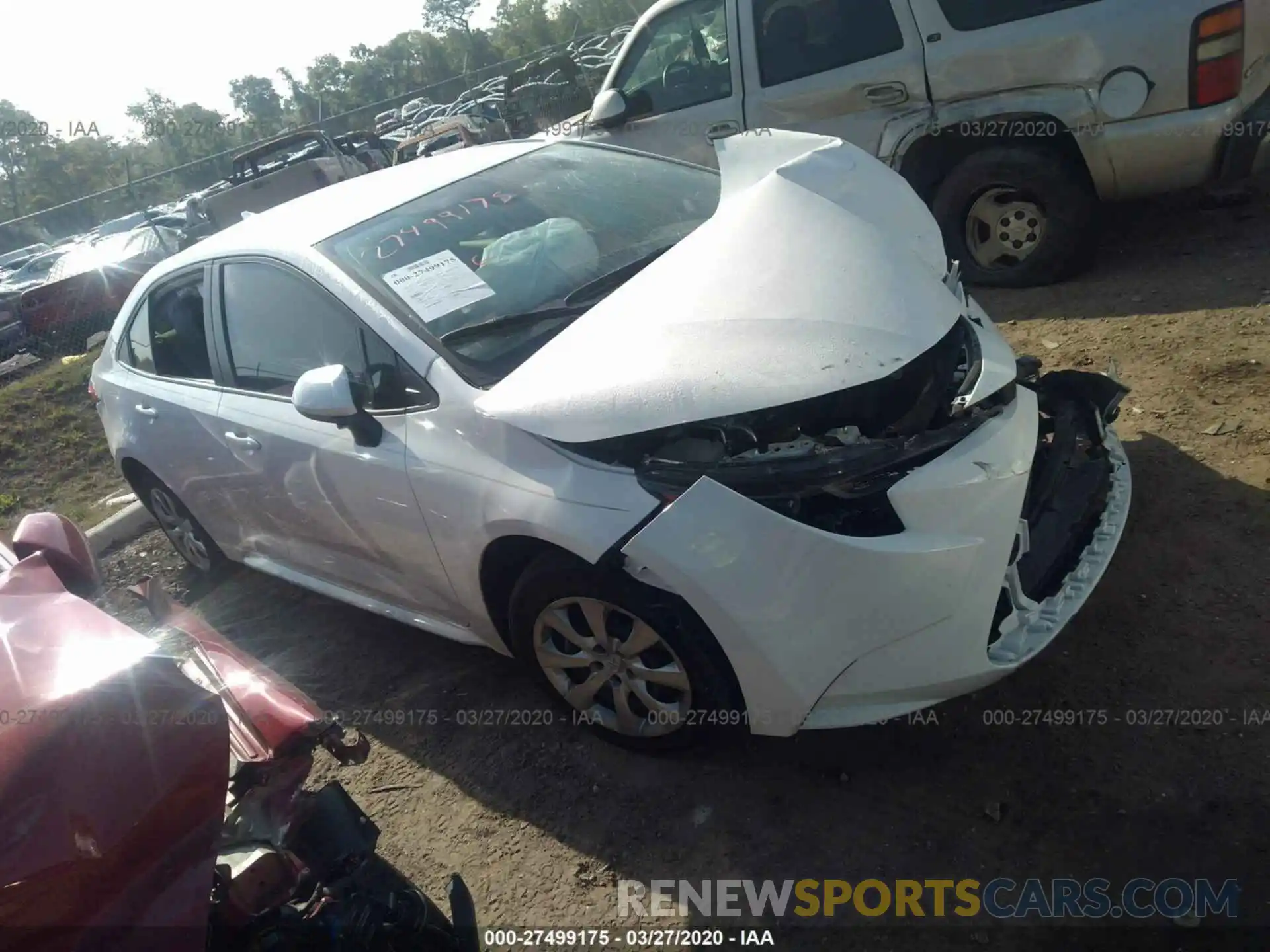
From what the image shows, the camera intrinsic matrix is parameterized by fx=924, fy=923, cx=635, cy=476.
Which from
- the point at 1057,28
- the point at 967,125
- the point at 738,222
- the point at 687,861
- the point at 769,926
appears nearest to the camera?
the point at 769,926

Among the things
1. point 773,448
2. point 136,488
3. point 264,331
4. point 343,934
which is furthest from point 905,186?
point 136,488

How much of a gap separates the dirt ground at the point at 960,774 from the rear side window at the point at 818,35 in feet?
8.87

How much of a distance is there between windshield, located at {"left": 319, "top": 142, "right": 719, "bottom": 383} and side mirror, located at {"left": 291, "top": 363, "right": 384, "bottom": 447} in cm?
29

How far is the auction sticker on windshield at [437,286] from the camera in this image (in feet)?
9.57

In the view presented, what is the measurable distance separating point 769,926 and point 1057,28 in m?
4.48

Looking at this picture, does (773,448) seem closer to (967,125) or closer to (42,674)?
(42,674)

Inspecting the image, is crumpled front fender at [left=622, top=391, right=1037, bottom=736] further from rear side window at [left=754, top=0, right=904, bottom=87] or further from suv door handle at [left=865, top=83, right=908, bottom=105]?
rear side window at [left=754, top=0, right=904, bottom=87]

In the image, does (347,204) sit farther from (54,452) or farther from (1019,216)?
(54,452)

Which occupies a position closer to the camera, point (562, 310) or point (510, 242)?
point (562, 310)

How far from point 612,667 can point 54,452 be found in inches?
254

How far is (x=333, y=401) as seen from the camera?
Answer: 8.93 ft

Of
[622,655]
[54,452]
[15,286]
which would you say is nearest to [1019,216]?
[622,655]

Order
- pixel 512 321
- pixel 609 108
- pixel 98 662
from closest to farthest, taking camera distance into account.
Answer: pixel 98 662 < pixel 512 321 < pixel 609 108

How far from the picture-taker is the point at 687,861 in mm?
2562
